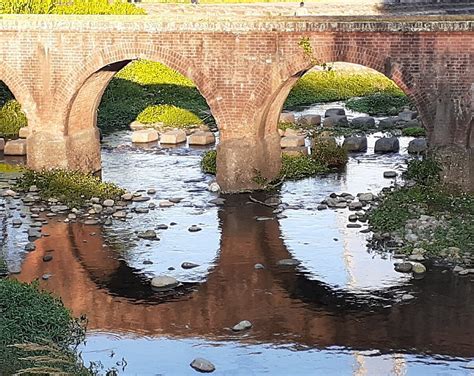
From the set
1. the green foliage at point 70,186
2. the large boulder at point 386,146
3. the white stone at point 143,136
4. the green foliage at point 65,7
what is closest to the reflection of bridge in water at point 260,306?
the green foliage at point 70,186

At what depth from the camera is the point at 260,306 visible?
18078 millimetres

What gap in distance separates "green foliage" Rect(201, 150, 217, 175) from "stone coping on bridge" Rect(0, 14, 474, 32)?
477 centimetres

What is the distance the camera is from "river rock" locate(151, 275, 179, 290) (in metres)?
19.1

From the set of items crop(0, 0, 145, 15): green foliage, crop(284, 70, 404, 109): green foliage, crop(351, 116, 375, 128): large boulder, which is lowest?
A: crop(351, 116, 375, 128): large boulder

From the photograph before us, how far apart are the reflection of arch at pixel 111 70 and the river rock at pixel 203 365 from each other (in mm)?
11370

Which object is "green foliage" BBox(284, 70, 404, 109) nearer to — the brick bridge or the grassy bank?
the brick bridge

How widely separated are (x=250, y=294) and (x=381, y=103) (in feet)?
75.2

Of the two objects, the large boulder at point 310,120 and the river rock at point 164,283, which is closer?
the river rock at point 164,283

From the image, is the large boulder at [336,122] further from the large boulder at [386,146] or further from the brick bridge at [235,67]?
the brick bridge at [235,67]

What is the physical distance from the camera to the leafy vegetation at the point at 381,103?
39125 millimetres

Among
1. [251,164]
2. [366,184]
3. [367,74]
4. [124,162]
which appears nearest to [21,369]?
[251,164]

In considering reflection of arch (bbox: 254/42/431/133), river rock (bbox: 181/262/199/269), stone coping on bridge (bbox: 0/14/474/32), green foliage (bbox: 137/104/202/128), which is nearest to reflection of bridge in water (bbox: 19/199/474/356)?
river rock (bbox: 181/262/199/269)

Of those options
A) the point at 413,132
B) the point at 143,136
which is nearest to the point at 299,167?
the point at 413,132

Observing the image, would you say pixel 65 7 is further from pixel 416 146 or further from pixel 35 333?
pixel 35 333
